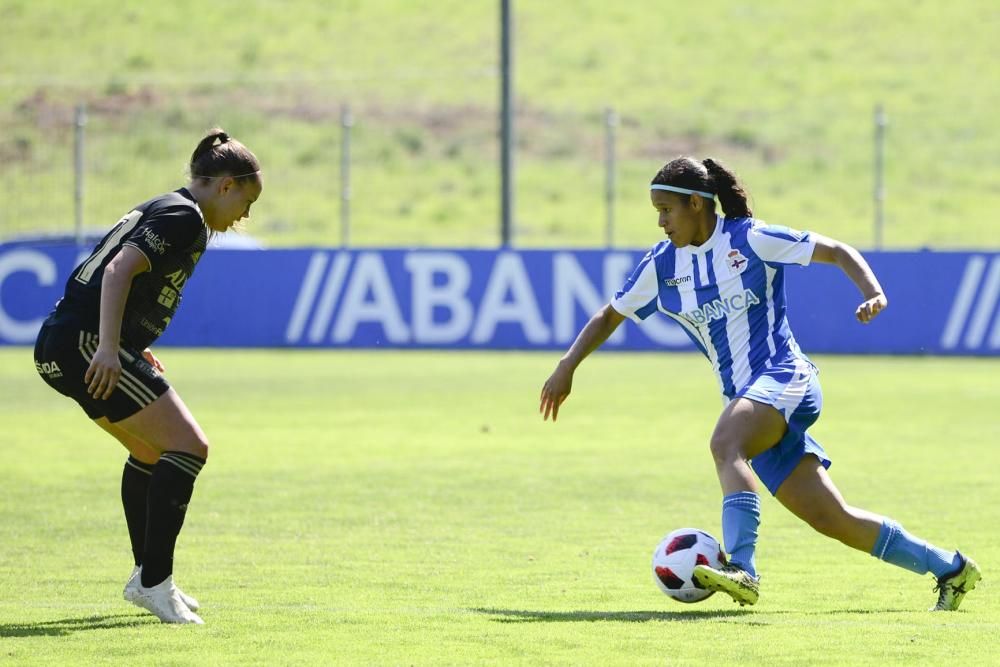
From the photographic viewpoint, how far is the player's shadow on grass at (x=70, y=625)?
6.79 metres

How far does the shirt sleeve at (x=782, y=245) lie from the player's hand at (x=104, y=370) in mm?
2613

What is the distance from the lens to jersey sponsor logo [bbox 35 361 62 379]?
23.1 ft

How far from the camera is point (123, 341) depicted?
703 centimetres

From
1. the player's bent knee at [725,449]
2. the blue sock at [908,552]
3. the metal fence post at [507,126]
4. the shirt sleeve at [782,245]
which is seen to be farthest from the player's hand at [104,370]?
the metal fence post at [507,126]

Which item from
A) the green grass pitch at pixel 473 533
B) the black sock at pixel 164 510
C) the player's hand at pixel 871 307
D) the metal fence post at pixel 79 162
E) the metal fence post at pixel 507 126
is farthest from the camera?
the metal fence post at pixel 507 126

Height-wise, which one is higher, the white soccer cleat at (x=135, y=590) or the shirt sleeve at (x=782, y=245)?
the shirt sleeve at (x=782, y=245)

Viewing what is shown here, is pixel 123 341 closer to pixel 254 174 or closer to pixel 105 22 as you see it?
pixel 254 174

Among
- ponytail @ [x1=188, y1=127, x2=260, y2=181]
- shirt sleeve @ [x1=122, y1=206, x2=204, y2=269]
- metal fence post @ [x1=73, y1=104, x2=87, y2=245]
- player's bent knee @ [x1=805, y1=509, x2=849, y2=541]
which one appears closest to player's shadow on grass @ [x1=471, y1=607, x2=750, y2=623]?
player's bent knee @ [x1=805, y1=509, x2=849, y2=541]

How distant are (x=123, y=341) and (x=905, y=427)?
30.5 feet

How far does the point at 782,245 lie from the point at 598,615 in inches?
66.1

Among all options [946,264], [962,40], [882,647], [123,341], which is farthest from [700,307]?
[962,40]

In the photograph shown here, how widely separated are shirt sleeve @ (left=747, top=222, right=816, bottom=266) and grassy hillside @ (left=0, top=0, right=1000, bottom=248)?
25731 millimetres

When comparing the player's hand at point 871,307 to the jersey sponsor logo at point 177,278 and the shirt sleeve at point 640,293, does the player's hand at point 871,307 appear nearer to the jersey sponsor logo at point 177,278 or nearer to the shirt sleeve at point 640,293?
the shirt sleeve at point 640,293

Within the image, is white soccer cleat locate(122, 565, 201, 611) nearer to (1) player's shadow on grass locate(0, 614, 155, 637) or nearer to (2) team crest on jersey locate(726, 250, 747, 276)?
(1) player's shadow on grass locate(0, 614, 155, 637)
